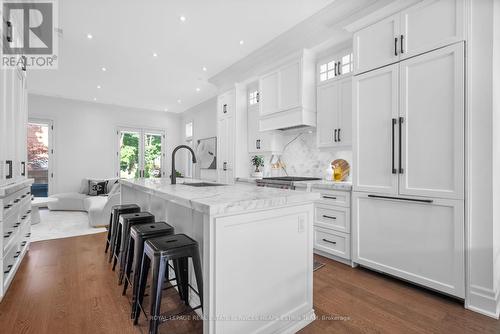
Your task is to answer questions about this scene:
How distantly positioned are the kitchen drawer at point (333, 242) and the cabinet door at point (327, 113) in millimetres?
1166

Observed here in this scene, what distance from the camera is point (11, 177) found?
7.98 feet

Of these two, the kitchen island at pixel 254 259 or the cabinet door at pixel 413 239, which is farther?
the cabinet door at pixel 413 239

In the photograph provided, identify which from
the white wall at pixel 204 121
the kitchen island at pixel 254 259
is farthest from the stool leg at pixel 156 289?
the white wall at pixel 204 121

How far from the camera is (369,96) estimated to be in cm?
258

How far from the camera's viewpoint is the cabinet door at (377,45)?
237 centimetres

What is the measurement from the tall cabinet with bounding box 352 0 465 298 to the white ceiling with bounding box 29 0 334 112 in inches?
44.7

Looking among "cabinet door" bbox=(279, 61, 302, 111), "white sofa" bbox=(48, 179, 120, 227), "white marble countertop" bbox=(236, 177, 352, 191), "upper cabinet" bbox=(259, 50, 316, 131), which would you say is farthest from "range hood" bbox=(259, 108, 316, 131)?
"white sofa" bbox=(48, 179, 120, 227)

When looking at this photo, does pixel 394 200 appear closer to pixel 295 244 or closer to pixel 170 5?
pixel 295 244

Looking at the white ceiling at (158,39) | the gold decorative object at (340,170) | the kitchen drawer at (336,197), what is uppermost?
the white ceiling at (158,39)

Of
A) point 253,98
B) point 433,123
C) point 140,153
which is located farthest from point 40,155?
point 433,123

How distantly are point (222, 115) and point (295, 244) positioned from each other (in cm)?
401

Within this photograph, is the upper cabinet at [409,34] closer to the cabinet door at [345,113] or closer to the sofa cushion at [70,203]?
the cabinet door at [345,113]

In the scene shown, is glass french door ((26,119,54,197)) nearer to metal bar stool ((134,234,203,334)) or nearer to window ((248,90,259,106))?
window ((248,90,259,106))

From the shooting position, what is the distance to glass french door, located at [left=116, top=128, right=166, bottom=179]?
779 centimetres
